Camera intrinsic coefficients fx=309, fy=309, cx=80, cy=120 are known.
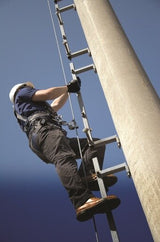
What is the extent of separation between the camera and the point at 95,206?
259 cm

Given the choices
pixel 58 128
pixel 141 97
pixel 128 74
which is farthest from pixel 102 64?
pixel 58 128

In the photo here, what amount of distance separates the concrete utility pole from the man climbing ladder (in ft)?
2.01

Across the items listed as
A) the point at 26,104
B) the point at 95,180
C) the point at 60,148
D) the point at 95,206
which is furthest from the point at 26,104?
the point at 95,206

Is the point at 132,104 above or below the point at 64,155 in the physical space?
above

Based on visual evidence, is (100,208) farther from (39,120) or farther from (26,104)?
(26,104)

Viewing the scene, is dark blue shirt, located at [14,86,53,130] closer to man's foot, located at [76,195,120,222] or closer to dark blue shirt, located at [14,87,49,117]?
dark blue shirt, located at [14,87,49,117]

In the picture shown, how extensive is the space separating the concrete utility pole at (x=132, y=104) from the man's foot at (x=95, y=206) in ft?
1.58

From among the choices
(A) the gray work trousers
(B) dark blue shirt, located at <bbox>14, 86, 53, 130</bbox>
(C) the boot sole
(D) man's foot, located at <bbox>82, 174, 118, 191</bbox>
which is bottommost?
(C) the boot sole

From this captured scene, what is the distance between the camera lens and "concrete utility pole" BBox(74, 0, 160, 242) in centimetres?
202

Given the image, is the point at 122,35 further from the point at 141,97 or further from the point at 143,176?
the point at 143,176

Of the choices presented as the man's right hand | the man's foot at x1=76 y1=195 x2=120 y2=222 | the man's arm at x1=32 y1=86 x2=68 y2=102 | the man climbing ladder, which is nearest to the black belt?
the man climbing ladder

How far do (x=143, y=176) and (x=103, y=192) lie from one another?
77cm

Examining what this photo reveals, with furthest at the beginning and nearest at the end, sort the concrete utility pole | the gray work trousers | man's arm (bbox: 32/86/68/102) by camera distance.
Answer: man's arm (bbox: 32/86/68/102) < the gray work trousers < the concrete utility pole

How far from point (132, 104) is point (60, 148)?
101 cm
